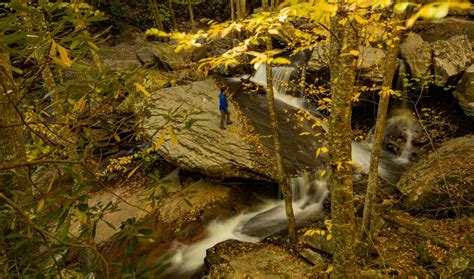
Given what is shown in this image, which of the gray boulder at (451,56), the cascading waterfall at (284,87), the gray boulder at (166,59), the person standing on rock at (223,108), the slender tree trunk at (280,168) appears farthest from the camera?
the gray boulder at (166,59)

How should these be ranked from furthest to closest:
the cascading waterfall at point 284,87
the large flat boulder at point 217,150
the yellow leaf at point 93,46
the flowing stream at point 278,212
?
1. the cascading waterfall at point 284,87
2. the large flat boulder at point 217,150
3. the flowing stream at point 278,212
4. the yellow leaf at point 93,46

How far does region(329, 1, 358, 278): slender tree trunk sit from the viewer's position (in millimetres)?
3018

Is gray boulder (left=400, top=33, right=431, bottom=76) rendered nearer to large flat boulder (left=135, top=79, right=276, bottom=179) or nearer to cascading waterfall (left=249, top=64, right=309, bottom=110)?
cascading waterfall (left=249, top=64, right=309, bottom=110)

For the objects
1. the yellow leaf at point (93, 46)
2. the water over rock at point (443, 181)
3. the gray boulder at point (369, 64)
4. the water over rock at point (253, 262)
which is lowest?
the water over rock at point (253, 262)

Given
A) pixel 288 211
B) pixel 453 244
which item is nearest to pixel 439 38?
pixel 453 244

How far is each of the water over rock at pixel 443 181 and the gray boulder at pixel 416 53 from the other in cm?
368

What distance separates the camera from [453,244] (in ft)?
21.6

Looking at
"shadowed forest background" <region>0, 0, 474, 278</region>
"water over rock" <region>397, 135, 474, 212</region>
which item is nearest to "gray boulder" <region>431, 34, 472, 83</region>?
"shadowed forest background" <region>0, 0, 474, 278</region>

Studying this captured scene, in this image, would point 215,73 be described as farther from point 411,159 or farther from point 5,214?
point 5,214

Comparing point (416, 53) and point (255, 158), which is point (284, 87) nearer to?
point (416, 53)

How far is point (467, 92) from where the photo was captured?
10766 mm

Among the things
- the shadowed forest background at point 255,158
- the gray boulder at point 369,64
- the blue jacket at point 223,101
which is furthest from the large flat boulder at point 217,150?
the gray boulder at point 369,64

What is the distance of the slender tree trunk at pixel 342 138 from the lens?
9.90ft

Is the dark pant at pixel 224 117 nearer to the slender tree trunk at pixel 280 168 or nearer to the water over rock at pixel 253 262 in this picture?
the slender tree trunk at pixel 280 168
